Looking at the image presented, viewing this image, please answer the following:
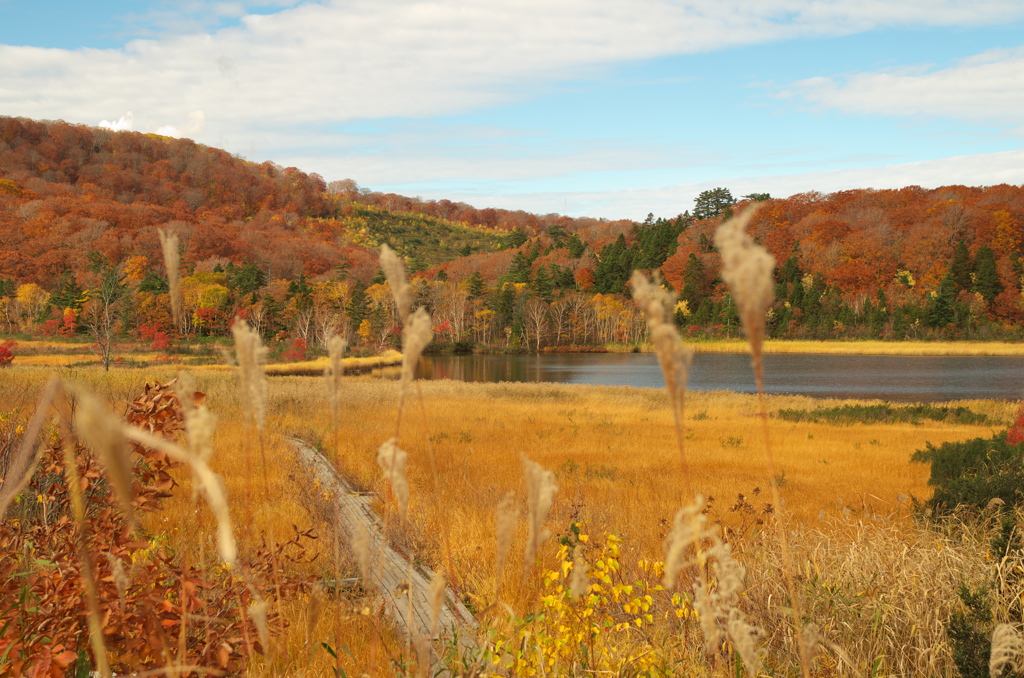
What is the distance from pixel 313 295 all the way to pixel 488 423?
151ft

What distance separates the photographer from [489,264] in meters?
97.6

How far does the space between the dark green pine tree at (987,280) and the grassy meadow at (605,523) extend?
194ft

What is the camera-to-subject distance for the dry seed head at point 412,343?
3.76 ft

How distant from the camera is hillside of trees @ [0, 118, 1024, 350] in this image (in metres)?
54.0

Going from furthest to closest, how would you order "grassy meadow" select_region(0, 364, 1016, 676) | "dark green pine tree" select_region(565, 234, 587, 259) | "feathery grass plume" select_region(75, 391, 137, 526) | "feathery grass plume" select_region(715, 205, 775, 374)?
"dark green pine tree" select_region(565, 234, 587, 259), "grassy meadow" select_region(0, 364, 1016, 676), "feathery grass plume" select_region(715, 205, 775, 374), "feathery grass plume" select_region(75, 391, 137, 526)

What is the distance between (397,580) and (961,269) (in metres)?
83.9

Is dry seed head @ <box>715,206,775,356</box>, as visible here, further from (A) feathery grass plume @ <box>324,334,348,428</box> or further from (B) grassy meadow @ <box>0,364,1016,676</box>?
(A) feathery grass plume @ <box>324,334,348,428</box>

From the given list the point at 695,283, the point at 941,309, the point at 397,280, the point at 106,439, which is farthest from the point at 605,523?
the point at 695,283

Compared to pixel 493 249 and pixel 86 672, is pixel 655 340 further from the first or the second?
pixel 493 249

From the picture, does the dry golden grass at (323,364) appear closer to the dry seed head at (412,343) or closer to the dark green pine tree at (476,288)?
the dark green pine tree at (476,288)

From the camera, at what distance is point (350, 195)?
15350 centimetres

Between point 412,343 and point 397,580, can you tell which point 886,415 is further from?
point 412,343

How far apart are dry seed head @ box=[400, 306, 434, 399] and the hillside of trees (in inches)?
1481

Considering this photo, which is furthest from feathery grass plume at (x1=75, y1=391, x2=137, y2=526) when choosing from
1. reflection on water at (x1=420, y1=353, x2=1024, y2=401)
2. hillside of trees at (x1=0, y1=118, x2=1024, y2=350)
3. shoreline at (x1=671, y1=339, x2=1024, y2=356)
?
shoreline at (x1=671, y1=339, x2=1024, y2=356)
